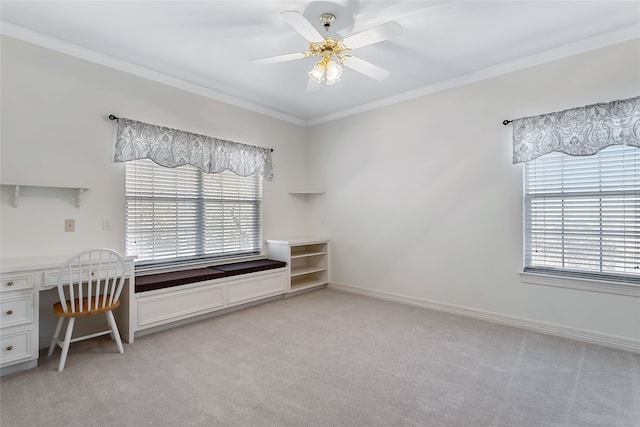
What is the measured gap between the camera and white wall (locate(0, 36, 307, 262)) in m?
2.67

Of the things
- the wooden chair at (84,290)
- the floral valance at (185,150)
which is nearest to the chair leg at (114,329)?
the wooden chair at (84,290)

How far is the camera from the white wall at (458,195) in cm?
291

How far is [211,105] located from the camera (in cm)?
400

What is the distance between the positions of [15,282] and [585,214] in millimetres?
4734

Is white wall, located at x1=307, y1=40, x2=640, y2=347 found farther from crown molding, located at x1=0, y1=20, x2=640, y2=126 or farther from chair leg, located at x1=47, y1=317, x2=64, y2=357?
chair leg, located at x1=47, y1=317, x2=64, y2=357

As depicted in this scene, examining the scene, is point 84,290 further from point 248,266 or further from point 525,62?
point 525,62

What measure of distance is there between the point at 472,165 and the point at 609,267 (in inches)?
60.1

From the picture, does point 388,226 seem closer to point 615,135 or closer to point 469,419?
point 615,135

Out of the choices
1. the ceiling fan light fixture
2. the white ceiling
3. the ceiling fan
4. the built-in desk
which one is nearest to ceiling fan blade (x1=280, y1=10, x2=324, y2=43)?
the ceiling fan

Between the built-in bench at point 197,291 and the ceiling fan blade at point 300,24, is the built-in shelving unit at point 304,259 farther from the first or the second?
the ceiling fan blade at point 300,24

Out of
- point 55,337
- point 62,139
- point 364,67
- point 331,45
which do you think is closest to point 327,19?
point 331,45

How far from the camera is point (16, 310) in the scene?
2320mm

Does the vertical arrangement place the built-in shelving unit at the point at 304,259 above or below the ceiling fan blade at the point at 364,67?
below

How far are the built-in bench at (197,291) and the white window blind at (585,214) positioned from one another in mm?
2955
